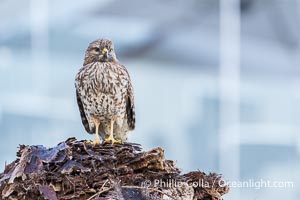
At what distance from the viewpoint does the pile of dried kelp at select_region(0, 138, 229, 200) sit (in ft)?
6.76

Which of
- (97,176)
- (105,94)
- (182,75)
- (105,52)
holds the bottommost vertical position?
(97,176)

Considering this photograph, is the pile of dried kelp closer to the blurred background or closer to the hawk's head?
the hawk's head

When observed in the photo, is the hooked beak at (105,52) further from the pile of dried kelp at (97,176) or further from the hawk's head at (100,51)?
the pile of dried kelp at (97,176)

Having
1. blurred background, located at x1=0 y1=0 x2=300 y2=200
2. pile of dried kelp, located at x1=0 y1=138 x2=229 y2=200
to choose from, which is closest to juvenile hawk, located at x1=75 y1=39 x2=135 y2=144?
pile of dried kelp, located at x1=0 y1=138 x2=229 y2=200

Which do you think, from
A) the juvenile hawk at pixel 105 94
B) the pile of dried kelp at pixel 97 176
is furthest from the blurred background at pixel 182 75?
the pile of dried kelp at pixel 97 176

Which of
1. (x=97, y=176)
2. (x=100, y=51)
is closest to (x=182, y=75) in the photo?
(x=100, y=51)

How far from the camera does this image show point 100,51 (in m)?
3.47

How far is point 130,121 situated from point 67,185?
1439 millimetres

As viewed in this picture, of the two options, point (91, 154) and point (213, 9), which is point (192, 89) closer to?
point (213, 9)

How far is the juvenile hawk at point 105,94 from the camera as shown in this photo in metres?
3.41

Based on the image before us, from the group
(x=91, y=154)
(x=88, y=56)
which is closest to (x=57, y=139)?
(x=88, y=56)

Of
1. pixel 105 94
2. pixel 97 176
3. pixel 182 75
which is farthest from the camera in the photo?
pixel 182 75

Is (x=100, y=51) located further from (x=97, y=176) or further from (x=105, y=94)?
(x=97, y=176)

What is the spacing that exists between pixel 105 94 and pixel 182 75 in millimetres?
4570
